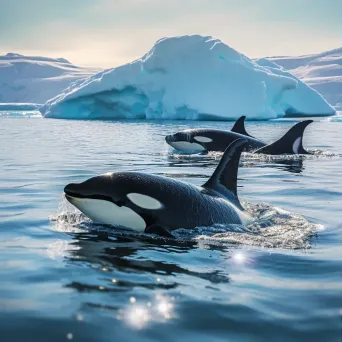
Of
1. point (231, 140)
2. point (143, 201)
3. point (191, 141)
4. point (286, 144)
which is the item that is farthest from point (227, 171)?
point (191, 141)

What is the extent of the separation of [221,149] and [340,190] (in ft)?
22.5

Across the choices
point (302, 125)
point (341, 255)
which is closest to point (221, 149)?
point (302, 125)

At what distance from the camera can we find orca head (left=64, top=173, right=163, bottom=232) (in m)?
5.43

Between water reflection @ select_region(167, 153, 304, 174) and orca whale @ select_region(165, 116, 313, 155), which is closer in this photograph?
water reflection @ select_region(167, 153, 304, 174)

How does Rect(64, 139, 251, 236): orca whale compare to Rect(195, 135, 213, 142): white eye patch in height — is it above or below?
below

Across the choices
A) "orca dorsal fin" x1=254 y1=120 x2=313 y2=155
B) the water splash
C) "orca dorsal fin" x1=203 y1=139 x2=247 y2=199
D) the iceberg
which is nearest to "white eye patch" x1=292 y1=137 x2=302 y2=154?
"orca dorsal fin" x1=254 y1=120 x2=313 y2=155

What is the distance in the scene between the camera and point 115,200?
5.45 m

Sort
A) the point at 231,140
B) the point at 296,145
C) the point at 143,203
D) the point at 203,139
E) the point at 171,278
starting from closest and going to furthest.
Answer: the point at 171,278 < the point at 143,203 < the point at 296,145 < the point at 231,140 < the point at 203,139

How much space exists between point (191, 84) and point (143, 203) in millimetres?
36360

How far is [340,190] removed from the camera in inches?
360

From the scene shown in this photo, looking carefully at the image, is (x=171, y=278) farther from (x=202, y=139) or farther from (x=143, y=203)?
(x=202, y=139)

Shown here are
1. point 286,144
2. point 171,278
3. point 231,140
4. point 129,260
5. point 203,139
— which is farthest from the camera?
point 203,139

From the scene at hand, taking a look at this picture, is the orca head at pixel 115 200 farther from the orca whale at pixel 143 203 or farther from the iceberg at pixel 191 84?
the iceberg at pixel 191 84

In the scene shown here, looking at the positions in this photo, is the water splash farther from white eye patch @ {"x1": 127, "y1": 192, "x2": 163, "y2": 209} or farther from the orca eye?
the orca eye
